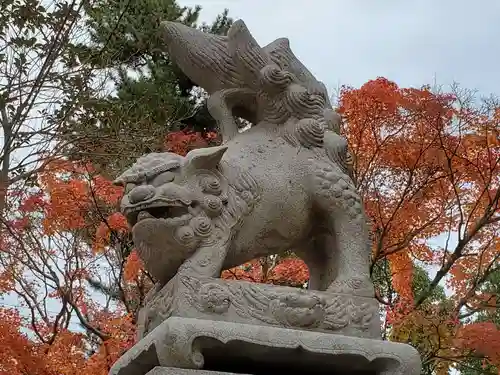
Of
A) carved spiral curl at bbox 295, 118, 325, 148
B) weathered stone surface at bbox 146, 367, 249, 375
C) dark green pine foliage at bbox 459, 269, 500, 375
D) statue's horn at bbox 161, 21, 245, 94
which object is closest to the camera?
weathered stone surface at bbox 146, 367, 249, 375

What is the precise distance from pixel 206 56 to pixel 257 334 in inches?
57.2

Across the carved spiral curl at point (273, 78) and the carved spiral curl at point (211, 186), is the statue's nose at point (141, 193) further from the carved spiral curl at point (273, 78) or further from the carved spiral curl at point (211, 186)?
the carved spiral curl at point (273, 78)

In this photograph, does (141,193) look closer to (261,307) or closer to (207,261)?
(207,261)

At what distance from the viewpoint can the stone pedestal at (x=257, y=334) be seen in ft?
8.63

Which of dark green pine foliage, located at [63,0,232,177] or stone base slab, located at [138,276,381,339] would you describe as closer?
stone base slab, located at [138,276,381,339]

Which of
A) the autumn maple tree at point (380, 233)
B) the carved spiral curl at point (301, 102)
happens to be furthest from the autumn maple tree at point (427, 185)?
the carved spiral curl at point (301, 102)

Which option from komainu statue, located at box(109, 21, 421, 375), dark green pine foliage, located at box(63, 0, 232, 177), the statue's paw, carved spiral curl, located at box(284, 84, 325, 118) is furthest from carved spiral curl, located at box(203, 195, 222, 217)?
dark green pine foliage, located at box(63, 0, 232, 177)

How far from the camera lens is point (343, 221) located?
10.5ft

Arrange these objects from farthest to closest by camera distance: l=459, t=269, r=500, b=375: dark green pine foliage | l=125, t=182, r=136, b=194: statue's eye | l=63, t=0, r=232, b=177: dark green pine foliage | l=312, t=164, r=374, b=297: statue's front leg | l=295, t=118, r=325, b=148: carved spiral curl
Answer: l=459, t=269, r=500, b=375: dark green pine foliage, l=63, t=0, r=232, b=177: dark green pine foliage, l=295, t=118, r=325, b=148: carved spiral curl, l=312, t=164, r=374, b=297: statue's front leg, l=125, t=182, r=136, b=194: statue's eye

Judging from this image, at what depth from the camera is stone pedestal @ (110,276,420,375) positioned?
2.63 m

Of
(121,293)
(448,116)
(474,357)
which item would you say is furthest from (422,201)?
(121,293)

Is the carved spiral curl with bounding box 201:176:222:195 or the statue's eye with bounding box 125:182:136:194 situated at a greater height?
the carved spiral curl with bounding box 201:176:222:195

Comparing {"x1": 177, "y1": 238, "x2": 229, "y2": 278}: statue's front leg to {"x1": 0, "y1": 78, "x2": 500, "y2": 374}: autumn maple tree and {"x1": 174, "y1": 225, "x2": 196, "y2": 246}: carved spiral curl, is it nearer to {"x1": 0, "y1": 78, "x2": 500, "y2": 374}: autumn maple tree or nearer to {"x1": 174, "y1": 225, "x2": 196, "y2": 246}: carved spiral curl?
{"x1": 174, "y1": 225, "x2": 196, "y2": 246}: carved spiral curl

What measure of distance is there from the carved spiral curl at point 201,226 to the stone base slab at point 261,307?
195mm
